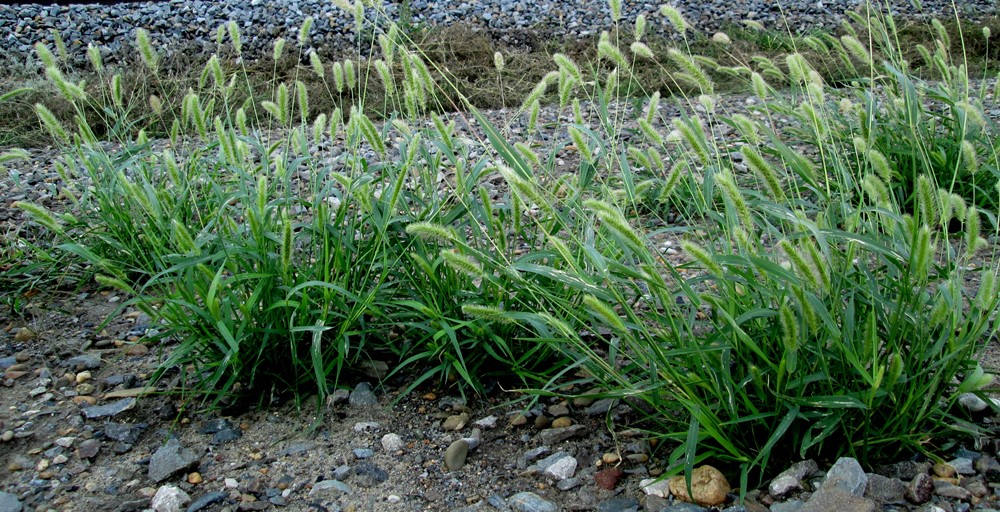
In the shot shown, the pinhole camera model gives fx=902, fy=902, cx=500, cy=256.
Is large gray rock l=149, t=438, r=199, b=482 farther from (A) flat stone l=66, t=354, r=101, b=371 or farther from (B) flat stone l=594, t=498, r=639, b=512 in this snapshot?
(B) flat stone l=594, t=498, r=639, b=512

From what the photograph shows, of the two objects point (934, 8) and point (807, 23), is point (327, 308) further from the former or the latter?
point (934, 8)

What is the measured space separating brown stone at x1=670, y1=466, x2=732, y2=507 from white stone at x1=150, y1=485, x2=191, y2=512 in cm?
119

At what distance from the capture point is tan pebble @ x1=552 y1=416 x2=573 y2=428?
2496 mm

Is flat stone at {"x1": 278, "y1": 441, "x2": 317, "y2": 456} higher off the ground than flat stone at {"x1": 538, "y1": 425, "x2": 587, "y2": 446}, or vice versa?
flat stone at {"x1": 278, "y1": 441, "x2": 317, "y2": 456}

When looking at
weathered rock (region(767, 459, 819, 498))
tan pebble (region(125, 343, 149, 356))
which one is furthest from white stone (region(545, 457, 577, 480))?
tan pebble (region(125, 343, 149, 356))

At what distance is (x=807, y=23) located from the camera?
8516 millimetres

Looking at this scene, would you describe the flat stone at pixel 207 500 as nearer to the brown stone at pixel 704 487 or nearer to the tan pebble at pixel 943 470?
the brown stone at pixel 704 487

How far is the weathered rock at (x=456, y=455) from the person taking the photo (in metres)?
2.35

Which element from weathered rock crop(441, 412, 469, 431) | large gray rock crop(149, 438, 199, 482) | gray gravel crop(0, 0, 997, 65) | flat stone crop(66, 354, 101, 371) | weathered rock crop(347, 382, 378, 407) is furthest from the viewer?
gray gravel crop(0, 0, 997, 65)

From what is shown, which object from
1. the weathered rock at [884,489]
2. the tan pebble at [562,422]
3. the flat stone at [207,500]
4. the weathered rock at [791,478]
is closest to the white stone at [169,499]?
the flat stone at [207,500]

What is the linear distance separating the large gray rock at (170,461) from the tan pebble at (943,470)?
5.97 ft

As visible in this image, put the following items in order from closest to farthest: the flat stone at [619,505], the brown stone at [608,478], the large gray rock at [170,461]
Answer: the flat stone at [619,505], the brown stone at [608,478], the large gray rock at [170,461]

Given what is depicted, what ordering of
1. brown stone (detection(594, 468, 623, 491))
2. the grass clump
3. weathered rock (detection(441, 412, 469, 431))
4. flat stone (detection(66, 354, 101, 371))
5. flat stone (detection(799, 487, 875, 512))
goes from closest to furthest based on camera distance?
flat stone (detection(799, 487, 875, 512)), the grass clump, brown stone (detection(594, 468, 623, 491)), weathered rock (detection(441, 412, 469, 431)), flat stone (detection(66, 354, 101, 371))

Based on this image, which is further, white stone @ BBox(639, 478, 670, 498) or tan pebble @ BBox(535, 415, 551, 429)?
tan pebble @ BBox(535, 415, 551, 429)
